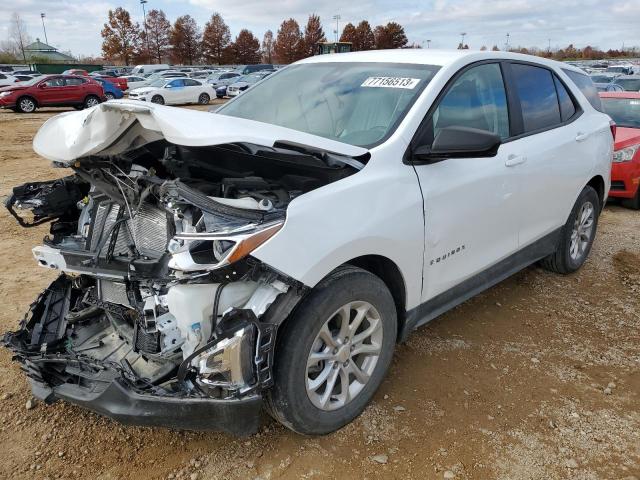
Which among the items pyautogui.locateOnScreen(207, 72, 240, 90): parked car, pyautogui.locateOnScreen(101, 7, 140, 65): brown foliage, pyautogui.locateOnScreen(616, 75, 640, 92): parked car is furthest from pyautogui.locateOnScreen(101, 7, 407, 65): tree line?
pyautogui.locateOnScreen(616, 75, 640, 92): parked car

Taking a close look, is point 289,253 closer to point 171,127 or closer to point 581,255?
point 171,127

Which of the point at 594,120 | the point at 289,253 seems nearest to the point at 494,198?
the point at 289,253

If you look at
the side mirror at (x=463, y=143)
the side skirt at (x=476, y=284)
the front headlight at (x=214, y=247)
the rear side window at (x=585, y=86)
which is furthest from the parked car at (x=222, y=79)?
the front headlight at (x=214, y=247)

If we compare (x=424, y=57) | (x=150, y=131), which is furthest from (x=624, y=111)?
(x=150, y=131)

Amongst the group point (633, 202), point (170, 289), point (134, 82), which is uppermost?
point (170, 289)

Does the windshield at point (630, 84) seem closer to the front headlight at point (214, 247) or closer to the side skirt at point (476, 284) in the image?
the side skirt at point (476, 284)

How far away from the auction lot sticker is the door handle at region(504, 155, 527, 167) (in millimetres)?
846

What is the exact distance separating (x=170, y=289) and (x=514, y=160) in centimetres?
240

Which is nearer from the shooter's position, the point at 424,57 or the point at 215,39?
the point at 424,57

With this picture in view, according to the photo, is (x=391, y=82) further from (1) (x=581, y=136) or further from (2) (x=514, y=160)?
(1) (x=581, y=136)

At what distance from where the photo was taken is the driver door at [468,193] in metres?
2.87

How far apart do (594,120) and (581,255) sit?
126cm

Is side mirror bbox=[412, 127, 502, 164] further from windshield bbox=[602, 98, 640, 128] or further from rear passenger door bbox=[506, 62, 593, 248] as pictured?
windshield bbox=[602, 98, 640, 128]

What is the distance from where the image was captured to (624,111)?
27.2 feet
